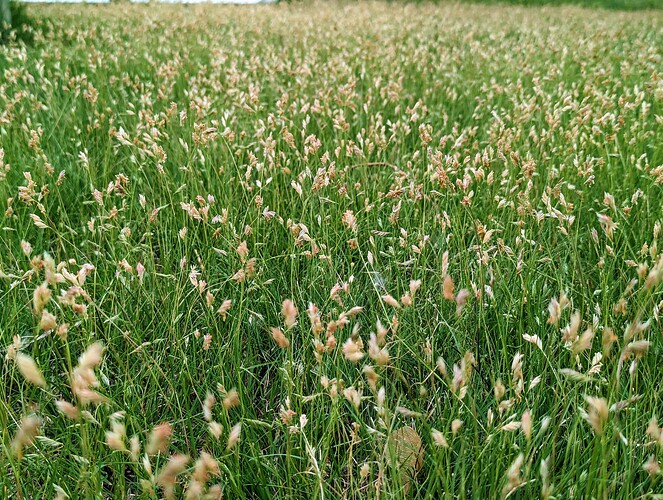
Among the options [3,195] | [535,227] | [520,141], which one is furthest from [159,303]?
[520,141]

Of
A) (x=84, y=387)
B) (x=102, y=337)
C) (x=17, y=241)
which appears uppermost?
(x=84, y=387)

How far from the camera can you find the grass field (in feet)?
4.20

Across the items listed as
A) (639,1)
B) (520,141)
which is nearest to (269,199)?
(520,141)

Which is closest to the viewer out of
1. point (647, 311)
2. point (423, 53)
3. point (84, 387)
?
point (84, 387)

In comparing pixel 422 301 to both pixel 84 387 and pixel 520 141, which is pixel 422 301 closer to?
pixel 84 387

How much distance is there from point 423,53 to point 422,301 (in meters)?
4.06

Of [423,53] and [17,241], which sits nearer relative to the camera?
[17,241]

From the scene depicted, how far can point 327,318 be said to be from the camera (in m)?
1.91

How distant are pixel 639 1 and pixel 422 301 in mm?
18786

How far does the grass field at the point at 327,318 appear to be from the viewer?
128 centimetres

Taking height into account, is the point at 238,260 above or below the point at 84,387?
below

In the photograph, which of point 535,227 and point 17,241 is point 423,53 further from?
point 17,241

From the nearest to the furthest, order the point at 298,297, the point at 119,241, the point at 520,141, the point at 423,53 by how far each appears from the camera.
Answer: the point at 298,297 → the point at 119,241 → the point at 520,141 → the point at 423,53

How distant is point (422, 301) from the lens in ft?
6.58
